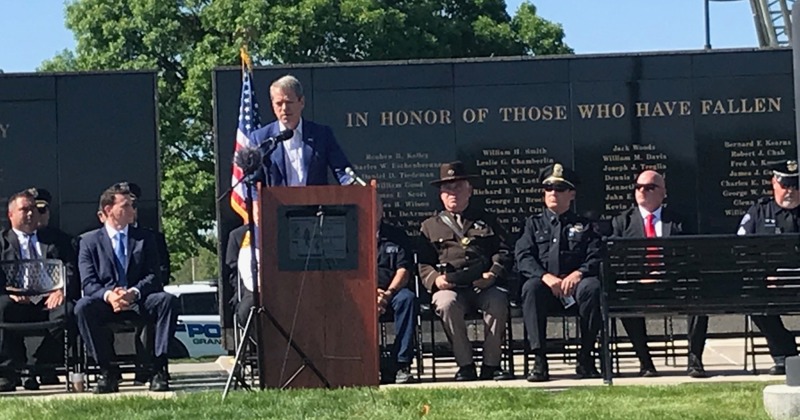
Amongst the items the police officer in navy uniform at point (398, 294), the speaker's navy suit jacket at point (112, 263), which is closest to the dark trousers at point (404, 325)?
the police officer in navy uniform at point (398, 294)

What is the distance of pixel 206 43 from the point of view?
102ft

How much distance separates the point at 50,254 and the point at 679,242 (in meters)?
4.93

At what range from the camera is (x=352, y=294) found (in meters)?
9.12

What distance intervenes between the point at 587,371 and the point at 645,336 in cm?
55

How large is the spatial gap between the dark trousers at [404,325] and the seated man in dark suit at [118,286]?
5.47 ft

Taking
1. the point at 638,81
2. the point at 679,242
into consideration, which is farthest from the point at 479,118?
the point at 679,242

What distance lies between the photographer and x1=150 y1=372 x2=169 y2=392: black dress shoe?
1048 centimetres

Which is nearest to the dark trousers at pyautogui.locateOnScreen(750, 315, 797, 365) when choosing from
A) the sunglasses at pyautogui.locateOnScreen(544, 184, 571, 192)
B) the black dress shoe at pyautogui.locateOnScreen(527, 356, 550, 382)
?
the black dress shoe at pyautogui.locateOnScreen(527, 356, 550, 382)

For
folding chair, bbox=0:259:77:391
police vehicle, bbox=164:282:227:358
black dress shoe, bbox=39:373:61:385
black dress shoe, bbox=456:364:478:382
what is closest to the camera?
black dress shoe, bbox=456:364:478:382

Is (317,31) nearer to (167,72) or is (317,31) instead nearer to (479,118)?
(167,72)

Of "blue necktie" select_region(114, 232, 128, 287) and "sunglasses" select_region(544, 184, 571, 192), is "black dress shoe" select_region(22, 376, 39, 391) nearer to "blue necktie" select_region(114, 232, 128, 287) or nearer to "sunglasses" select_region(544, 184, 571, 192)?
"blue necktie" select_region(114, 232, 128, 287)

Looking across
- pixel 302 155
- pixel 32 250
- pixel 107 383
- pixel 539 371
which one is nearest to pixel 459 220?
pixel 302 155

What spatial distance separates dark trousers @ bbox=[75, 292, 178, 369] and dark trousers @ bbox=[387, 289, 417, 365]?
5.47 feet

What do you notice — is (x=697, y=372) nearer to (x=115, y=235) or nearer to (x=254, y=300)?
(x=254, y=300)
